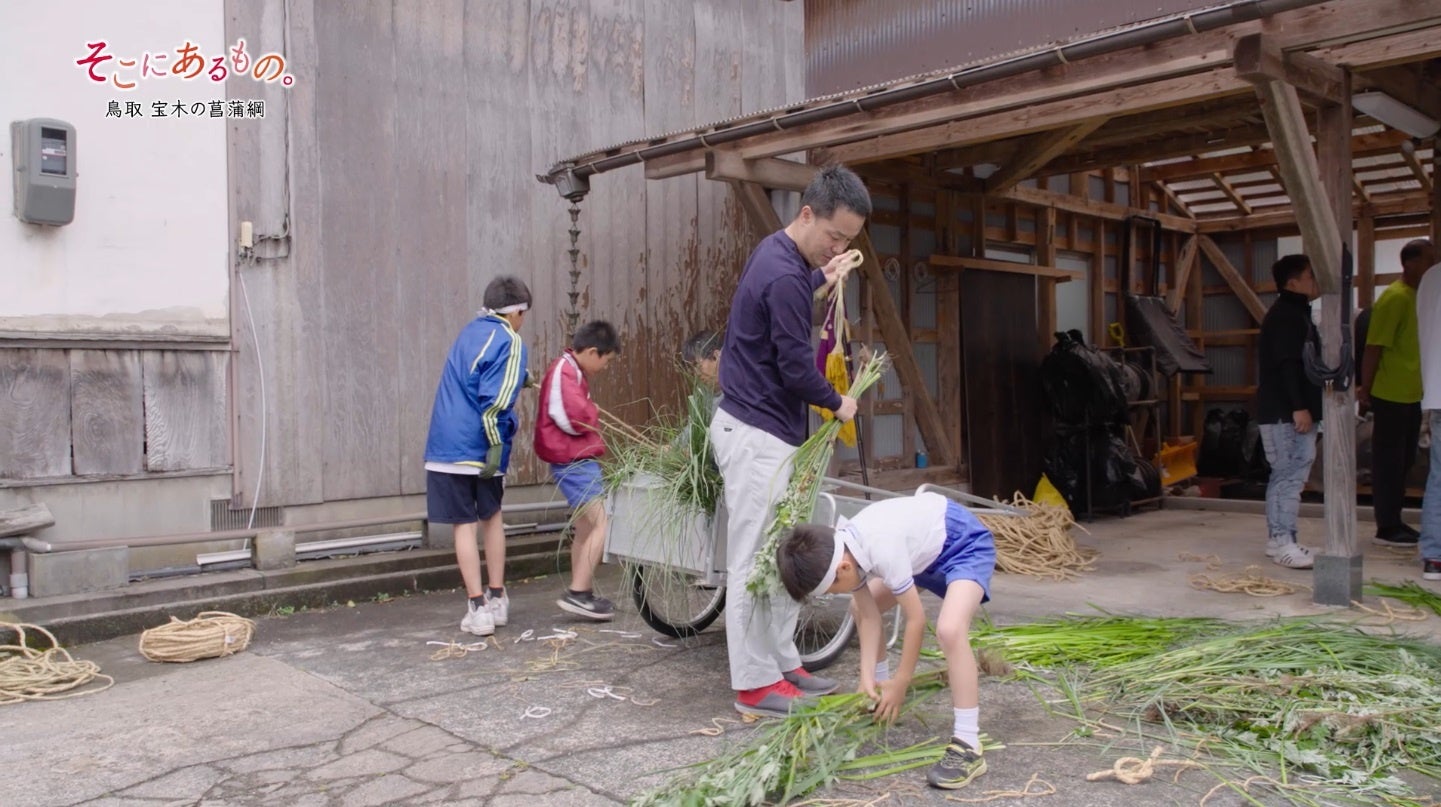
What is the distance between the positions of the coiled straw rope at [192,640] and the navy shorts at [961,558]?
3.17m

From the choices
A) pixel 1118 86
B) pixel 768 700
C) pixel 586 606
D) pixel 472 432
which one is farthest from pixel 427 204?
pixel 768 700

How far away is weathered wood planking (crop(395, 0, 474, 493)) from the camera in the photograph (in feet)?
21.2

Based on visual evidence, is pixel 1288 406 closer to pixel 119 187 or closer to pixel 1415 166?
pixel 1415 166

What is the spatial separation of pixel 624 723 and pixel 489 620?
4.84ft

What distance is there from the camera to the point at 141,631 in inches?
205

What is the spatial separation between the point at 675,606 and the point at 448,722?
1303 millimetres

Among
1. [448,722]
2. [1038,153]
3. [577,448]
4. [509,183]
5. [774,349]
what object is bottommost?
[448,722]

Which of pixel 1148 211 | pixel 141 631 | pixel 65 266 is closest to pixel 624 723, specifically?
pixel 141 631

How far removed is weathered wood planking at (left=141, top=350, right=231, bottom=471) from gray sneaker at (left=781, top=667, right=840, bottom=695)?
349 cm

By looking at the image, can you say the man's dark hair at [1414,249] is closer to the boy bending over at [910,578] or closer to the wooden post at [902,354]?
the wooden post at [902,354]

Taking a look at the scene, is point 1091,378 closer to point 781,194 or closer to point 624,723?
point 781,194

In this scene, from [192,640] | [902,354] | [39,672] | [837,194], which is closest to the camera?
[837,194]

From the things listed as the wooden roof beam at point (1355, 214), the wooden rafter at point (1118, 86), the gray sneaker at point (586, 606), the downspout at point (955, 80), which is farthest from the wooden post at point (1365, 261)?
the gray sneaker at point (586, 606)

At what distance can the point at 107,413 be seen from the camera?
17.8 ft
